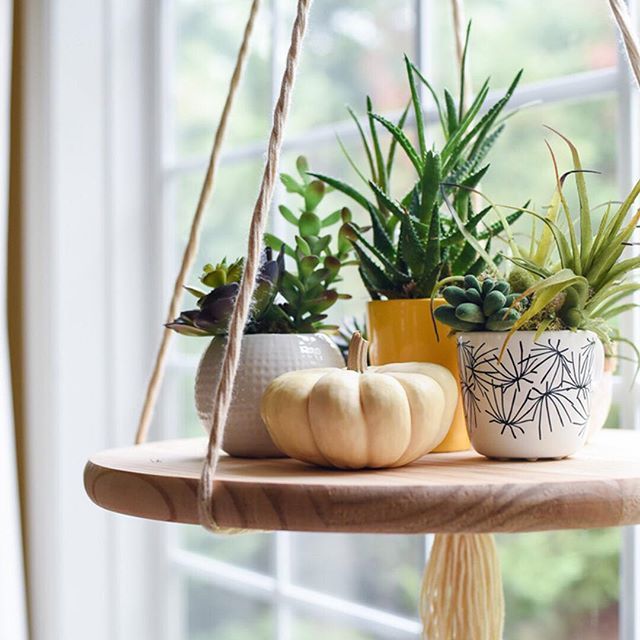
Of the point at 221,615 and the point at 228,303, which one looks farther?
the point at 221,615

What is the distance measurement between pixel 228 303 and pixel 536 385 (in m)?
0.24

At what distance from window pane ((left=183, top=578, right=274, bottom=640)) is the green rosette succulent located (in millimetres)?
1154

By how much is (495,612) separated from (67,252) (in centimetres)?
111

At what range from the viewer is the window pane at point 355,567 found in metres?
1.61

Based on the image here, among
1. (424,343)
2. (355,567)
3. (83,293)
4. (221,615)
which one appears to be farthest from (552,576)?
(424,343)

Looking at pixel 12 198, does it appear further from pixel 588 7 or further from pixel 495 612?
pixel 588 7

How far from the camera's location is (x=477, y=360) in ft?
2.12

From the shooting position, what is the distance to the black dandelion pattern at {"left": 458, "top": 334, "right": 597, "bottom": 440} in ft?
2.07

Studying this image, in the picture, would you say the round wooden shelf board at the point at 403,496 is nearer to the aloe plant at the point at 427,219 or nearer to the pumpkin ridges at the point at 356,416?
the pumpkin ridges at the point at 356,416

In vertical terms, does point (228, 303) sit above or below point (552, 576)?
above

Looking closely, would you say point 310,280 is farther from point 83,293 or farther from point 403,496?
point 83,293

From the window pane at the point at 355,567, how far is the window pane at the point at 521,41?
1.22 m

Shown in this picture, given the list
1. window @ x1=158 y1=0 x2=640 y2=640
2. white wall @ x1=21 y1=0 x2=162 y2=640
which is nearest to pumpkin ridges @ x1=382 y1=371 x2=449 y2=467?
window @ x1=158 y1=0 x2=640 y2=640

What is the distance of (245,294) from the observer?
598 millimetres
